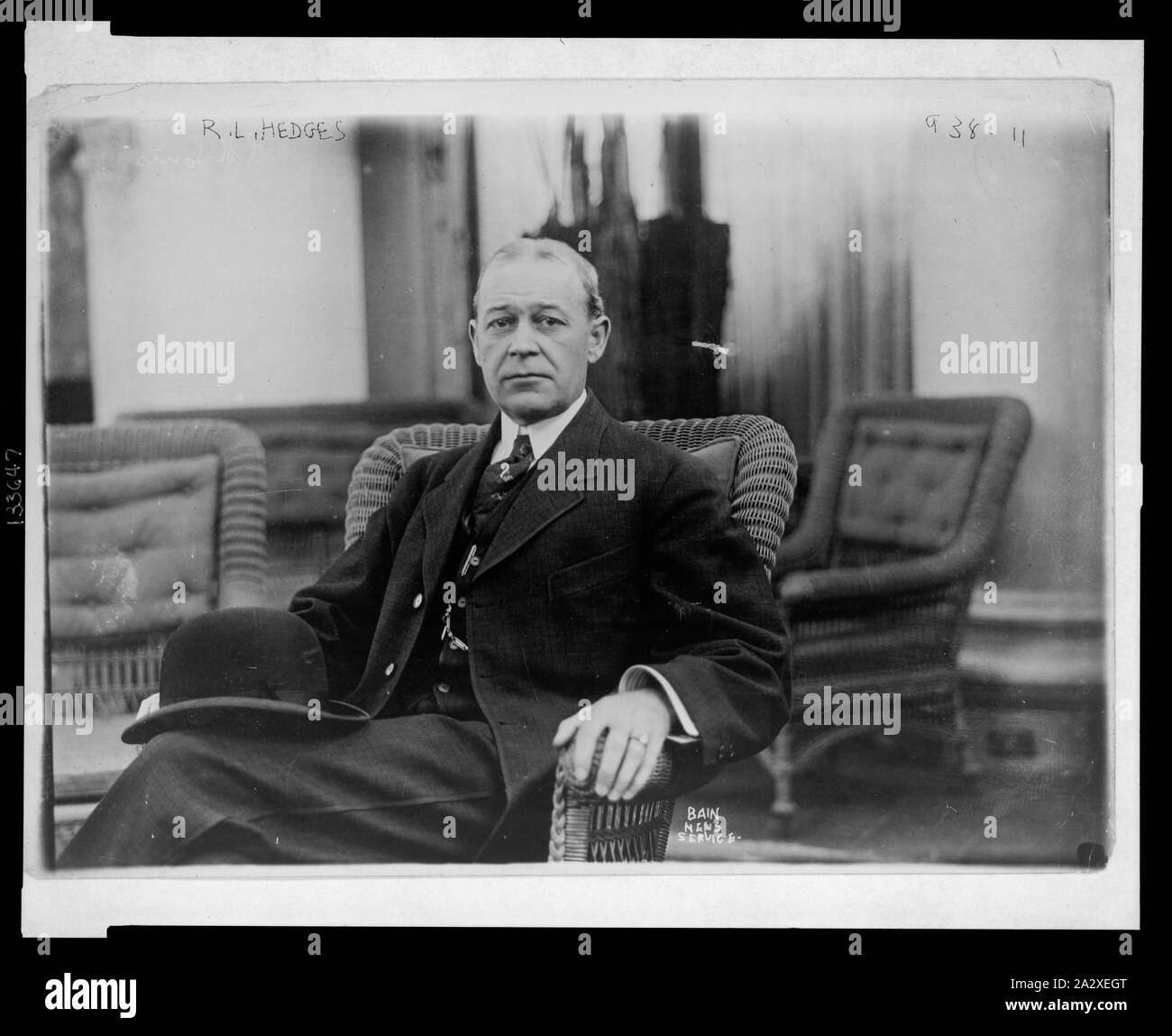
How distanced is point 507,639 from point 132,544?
1229mm

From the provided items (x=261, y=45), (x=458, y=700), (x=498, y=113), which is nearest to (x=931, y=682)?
(x=458, y=700)

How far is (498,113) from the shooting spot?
3266mm

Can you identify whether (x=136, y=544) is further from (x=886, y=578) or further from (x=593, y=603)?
(x=886, y=578)

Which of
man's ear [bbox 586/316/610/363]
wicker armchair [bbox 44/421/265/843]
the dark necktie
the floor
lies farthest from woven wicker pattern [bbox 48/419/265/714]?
the floor

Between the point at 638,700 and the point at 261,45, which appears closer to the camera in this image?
the point at 638,700

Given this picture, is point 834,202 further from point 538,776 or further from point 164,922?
point 164,922

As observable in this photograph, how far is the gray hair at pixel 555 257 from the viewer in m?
3.17

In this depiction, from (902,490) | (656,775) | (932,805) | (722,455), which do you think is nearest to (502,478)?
(722,455)

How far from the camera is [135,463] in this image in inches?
130

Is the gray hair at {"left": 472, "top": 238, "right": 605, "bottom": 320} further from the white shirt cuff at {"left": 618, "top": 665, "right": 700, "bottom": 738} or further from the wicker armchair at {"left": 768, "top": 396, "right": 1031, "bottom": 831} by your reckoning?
the white shirt cuff at {"left": 618, "top": 665, "right": 700, "bottom": 738}

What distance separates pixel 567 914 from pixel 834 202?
2324 mm

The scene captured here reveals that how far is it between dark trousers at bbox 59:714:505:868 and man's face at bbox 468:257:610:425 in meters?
0.97

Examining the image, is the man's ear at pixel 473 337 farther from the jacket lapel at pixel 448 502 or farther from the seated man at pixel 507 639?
the jacket lapel at pixel 448 502

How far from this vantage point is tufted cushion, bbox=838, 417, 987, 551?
321cm
